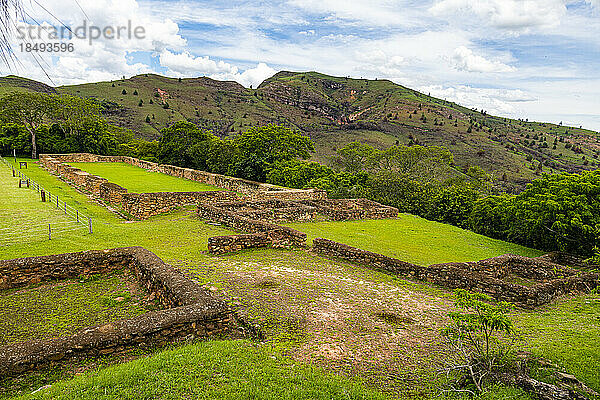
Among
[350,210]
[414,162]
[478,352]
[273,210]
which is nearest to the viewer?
[478,352]

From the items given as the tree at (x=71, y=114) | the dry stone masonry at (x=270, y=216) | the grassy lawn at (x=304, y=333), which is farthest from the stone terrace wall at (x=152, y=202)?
the tree at (x=71, y=114)

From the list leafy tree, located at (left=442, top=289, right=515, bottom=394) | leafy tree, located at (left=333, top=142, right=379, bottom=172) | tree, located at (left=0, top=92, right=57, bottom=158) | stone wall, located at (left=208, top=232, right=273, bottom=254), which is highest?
tree, located at (left=0, top=92, right=57, bottom=158)

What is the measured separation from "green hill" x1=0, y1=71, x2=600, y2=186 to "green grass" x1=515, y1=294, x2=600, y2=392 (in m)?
66.5

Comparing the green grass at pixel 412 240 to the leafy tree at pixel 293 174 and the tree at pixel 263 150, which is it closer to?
the leafy tree at pixel 293 174

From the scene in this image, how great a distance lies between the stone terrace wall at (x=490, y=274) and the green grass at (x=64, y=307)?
618cm

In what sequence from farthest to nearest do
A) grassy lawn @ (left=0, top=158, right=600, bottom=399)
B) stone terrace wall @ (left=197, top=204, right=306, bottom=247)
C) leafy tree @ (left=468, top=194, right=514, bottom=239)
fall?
1. leafy tree @ (left=468, top=194, right=514, bottom=239)
2. stone terrace wall @ (left=197, top=204, right=306, bottom=247)
3. grassy lawn @ (left=0, top=158, right=600, bottom=399)

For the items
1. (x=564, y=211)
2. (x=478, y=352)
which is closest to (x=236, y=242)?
(x=478, y=352)

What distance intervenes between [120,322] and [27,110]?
164 feet

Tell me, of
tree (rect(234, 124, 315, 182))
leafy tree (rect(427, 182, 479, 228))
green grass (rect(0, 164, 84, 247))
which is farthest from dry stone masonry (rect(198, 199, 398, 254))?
tree (rect(234, 124, 315, 182))

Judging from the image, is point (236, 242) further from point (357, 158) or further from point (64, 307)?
point (357, 158)

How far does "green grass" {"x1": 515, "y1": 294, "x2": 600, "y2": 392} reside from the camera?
4988 mm

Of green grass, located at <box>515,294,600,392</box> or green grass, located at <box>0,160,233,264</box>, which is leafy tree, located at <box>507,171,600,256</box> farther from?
green grass, located at <box>0,160,233,264</box>

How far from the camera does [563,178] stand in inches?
659

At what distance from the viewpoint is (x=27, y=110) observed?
42.2m
